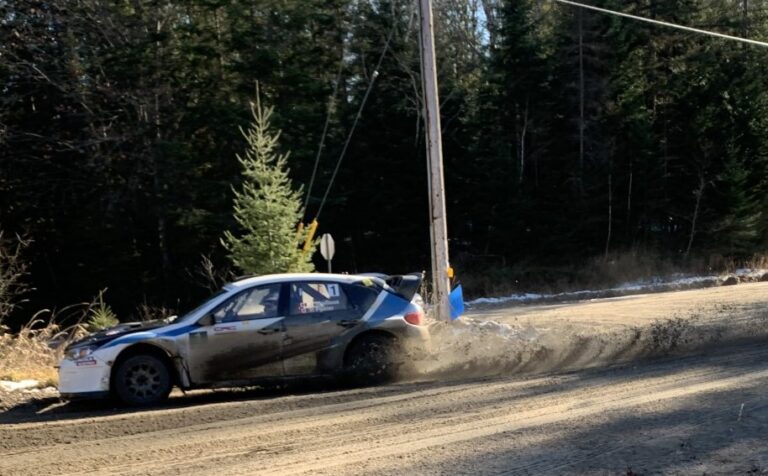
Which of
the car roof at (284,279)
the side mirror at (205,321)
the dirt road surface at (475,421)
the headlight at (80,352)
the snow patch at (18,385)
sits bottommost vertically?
the dirt road surface at (475,421)

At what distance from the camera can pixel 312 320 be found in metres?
9.47

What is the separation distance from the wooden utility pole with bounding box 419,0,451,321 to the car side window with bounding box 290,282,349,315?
3491 mm

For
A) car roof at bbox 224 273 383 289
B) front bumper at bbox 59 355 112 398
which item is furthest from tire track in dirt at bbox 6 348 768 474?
car roof at bbox 224 273 383 289

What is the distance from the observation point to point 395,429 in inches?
276

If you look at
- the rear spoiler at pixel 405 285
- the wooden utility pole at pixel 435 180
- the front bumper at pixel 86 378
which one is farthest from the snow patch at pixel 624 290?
the front bumper at pixel 86 378

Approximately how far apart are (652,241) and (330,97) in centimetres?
1765

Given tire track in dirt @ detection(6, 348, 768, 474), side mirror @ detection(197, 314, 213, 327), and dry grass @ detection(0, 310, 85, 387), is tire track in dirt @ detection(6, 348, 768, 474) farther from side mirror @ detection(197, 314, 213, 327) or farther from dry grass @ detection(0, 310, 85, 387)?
Result: dry grass @ detection(0, 310, 85, 387)

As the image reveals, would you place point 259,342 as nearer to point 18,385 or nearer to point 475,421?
point 475,421

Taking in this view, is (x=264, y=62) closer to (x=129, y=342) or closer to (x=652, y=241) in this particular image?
(x=652, y=241)

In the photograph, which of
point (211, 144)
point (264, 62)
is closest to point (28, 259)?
point (211, 144)

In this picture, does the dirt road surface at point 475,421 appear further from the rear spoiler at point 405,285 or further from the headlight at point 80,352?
the rear spoiler at point 405,285

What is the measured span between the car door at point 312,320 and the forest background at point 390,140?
75.0ft

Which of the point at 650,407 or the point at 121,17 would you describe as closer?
the point at 650,407

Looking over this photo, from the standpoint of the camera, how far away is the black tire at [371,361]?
31.1 ft
